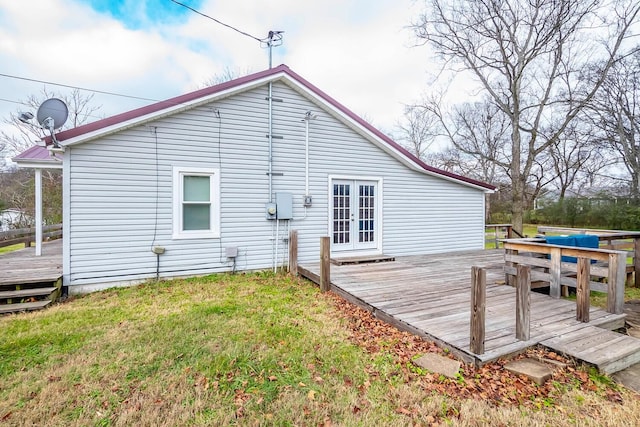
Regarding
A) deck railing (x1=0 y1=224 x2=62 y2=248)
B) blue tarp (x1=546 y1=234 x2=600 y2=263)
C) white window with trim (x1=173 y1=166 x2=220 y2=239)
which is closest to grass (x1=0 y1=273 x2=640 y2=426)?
white window with trim (x1=173 y1=166 x2=220 y2=239)

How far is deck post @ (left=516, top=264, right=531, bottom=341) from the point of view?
3.05 m

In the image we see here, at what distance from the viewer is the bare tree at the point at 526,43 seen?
1216cm

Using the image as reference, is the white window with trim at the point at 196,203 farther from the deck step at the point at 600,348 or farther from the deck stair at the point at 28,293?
the deck step at the point at 600,348

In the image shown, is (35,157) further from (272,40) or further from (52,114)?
(272,40)

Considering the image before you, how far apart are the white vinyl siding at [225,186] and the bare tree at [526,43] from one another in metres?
8.72

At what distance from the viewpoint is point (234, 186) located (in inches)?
270

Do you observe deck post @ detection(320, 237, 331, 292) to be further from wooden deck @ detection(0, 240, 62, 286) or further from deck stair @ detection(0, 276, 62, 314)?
wooden deck @ detection(0, 240, 62, 286)

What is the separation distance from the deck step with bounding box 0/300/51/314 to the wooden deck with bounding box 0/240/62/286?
42cm

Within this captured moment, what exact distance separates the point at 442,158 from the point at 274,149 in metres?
20.3

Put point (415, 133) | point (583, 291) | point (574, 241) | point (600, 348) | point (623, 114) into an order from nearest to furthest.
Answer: point (600, 348)
point (583, 291)
point (574, 241)
point (623, 114)
point (415, 133)

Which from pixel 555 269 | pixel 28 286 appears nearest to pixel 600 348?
pixel 555 269

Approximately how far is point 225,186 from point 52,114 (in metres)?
3.25

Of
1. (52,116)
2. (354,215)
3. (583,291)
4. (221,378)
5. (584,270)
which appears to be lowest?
(221,378)

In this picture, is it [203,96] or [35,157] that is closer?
[203,96]
